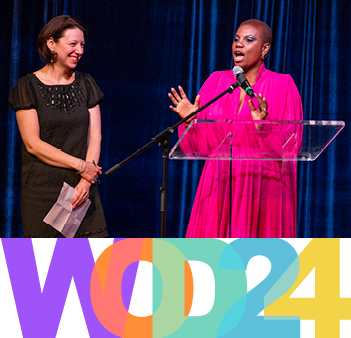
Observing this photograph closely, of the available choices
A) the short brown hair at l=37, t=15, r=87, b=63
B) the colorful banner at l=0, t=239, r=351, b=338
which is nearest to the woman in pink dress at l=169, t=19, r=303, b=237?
the colorful banner at l=0, t=239, r=351, b=338

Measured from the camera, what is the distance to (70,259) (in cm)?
156

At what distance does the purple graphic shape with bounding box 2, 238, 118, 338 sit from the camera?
153 cm

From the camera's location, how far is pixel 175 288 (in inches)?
62.1

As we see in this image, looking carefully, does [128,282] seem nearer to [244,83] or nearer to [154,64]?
[244,83]

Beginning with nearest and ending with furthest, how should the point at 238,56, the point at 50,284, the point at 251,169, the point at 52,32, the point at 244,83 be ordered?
the point at 50,284
the point at 244,83
the point at 251,169
the point at 238,56
the point at 52,32

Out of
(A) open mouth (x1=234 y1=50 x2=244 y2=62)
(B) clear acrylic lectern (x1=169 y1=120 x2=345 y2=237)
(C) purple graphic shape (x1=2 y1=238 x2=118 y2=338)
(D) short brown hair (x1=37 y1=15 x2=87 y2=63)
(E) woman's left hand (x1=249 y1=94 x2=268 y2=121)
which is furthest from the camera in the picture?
(D) short brown hair (x1=37 y1=15 x2=87 y2=63)

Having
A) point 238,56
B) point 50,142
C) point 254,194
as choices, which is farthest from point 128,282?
point 238,56

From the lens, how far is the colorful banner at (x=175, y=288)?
1541mm

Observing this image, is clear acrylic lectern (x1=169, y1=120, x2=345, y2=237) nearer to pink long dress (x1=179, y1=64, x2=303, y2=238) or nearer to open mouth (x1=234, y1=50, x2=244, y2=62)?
pink long dress (x1=179, y1=64, x2=303, y2=238)

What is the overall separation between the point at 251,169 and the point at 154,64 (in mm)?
2222

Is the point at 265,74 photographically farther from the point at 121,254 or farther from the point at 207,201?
the point at 121,254

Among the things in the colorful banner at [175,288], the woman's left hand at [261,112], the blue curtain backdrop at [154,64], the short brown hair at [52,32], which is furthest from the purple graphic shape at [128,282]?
the blue curtain backdrop at [154,64]

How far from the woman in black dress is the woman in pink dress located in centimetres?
58

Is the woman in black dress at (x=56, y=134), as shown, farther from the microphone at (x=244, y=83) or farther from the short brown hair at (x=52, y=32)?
the microphone at (x=244, y=83)
